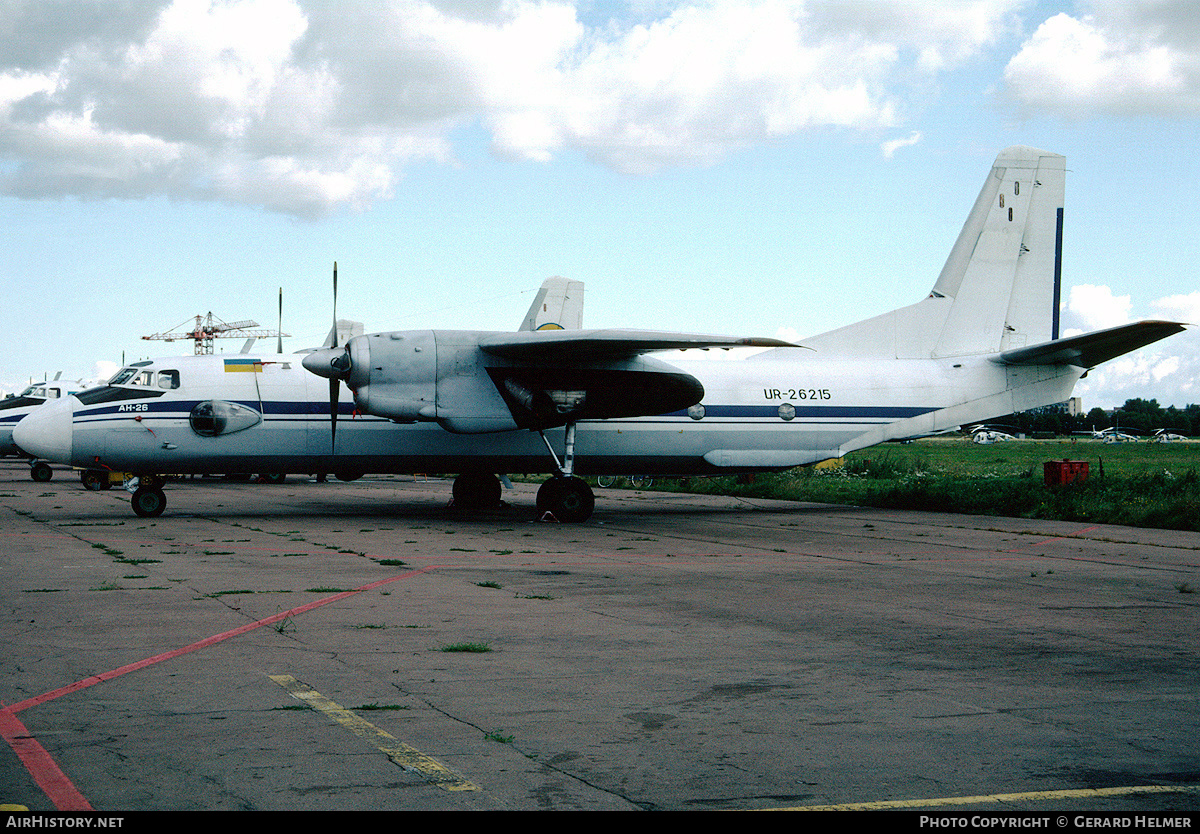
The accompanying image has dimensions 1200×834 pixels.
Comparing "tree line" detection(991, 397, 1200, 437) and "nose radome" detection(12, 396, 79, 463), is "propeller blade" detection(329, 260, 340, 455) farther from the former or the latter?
"tree line" detection(991, 397, 1200, 437)

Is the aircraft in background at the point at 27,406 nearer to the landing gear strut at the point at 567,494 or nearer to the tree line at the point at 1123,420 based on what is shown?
the landing gear strut at the point at 567,494

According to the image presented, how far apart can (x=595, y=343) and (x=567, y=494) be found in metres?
3.64

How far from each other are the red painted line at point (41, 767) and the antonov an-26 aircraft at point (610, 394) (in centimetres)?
1481

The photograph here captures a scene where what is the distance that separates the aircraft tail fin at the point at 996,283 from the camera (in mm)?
25844

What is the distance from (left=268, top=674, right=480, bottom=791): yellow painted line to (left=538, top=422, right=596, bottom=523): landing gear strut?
14873mm

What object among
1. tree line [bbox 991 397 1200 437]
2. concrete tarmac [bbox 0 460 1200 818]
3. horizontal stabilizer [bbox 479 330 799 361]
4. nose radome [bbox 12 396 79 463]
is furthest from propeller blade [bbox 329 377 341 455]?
tree line [bbox 991 397 1200 437]

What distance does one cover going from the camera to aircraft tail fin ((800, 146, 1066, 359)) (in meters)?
25.8

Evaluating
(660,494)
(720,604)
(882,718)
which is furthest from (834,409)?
(882,718)

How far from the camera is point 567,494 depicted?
71.4ft

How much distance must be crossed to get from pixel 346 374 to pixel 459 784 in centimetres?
1648

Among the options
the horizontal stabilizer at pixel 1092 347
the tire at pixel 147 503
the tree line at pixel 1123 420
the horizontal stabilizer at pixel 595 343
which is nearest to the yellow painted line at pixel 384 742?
the horizontal stabilizer at pixel 595 343

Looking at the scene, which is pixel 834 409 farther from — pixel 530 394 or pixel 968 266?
pixel 530 394

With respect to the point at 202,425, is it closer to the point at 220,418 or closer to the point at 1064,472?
the point at 220,418

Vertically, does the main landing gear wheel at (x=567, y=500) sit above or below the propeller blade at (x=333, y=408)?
below
